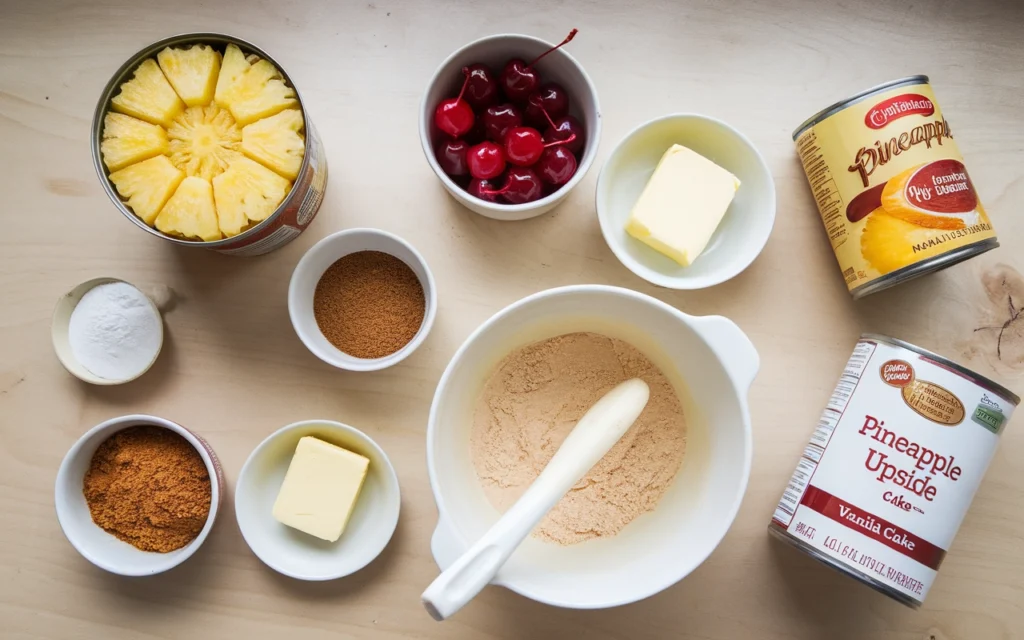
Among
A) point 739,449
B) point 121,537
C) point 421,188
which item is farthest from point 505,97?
point 121,537

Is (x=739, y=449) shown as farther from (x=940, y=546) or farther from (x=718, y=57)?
(x=718, y=57)

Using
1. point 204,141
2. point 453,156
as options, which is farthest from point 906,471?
point 204,141

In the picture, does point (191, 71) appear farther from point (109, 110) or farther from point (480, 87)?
point (480, 87)

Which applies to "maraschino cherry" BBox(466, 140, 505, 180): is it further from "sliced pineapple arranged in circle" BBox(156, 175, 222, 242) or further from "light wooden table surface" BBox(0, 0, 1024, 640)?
"sliced pineapple arranged in circle" BBox(156, 175, 222, 242)

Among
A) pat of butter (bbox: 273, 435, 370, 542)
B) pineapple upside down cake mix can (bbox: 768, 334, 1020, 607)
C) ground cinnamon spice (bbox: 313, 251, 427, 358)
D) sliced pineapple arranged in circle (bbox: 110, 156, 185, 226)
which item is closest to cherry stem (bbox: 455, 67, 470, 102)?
ground cinnamon spice (bbox: 313, 251, 427, 358)

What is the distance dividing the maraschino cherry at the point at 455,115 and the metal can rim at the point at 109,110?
15 centimetres

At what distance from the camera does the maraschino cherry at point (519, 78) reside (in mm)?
760

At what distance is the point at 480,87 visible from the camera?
2.53 ft

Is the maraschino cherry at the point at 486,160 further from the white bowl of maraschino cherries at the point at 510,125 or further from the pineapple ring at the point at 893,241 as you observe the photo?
the pineapple ring at the point at 893,241

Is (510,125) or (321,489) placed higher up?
(510,125)

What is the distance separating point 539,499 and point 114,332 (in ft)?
1.79

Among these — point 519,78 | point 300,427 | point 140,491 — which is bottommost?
point 140,491

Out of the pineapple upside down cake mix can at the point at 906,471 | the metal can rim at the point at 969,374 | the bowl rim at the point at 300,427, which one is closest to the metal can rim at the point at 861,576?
the pineapple upside down cake mix can at the point at 906,471

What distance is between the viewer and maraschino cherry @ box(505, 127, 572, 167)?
75cm
